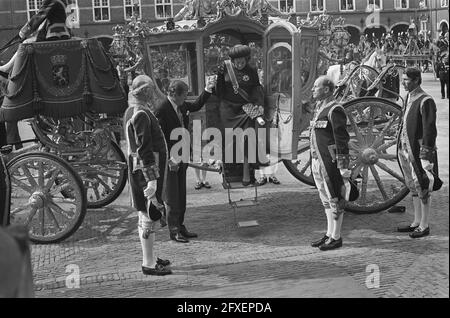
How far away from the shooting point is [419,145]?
5859 mm

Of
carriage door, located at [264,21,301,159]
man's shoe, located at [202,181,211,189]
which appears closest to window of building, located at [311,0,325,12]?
man's shoe, located at [202,181,211,189]

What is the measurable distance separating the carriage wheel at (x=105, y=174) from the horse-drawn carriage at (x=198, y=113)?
15 millimetres

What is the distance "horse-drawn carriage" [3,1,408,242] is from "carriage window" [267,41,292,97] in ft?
0.04

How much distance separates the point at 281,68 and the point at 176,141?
2019 millimetres

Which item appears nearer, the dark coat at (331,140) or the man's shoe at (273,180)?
the dark coat at (331,140)

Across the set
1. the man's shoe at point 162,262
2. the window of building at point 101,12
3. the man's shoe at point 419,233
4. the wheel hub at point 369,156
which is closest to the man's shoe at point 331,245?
the man's shoe at point 419,233

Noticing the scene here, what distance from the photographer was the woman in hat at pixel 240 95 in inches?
260

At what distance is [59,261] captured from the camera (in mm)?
5805

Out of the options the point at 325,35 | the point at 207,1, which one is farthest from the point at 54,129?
the point at 325,35

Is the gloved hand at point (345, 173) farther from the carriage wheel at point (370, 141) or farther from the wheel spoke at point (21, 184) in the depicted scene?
the wheel spoke at point (21, 184)

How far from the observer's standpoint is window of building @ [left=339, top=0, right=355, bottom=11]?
3306 centimetres

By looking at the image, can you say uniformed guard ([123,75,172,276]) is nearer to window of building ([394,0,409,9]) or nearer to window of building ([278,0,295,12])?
window of building ([278,0,295,12])

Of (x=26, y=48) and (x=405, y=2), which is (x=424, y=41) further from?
(x=26, y=48)
